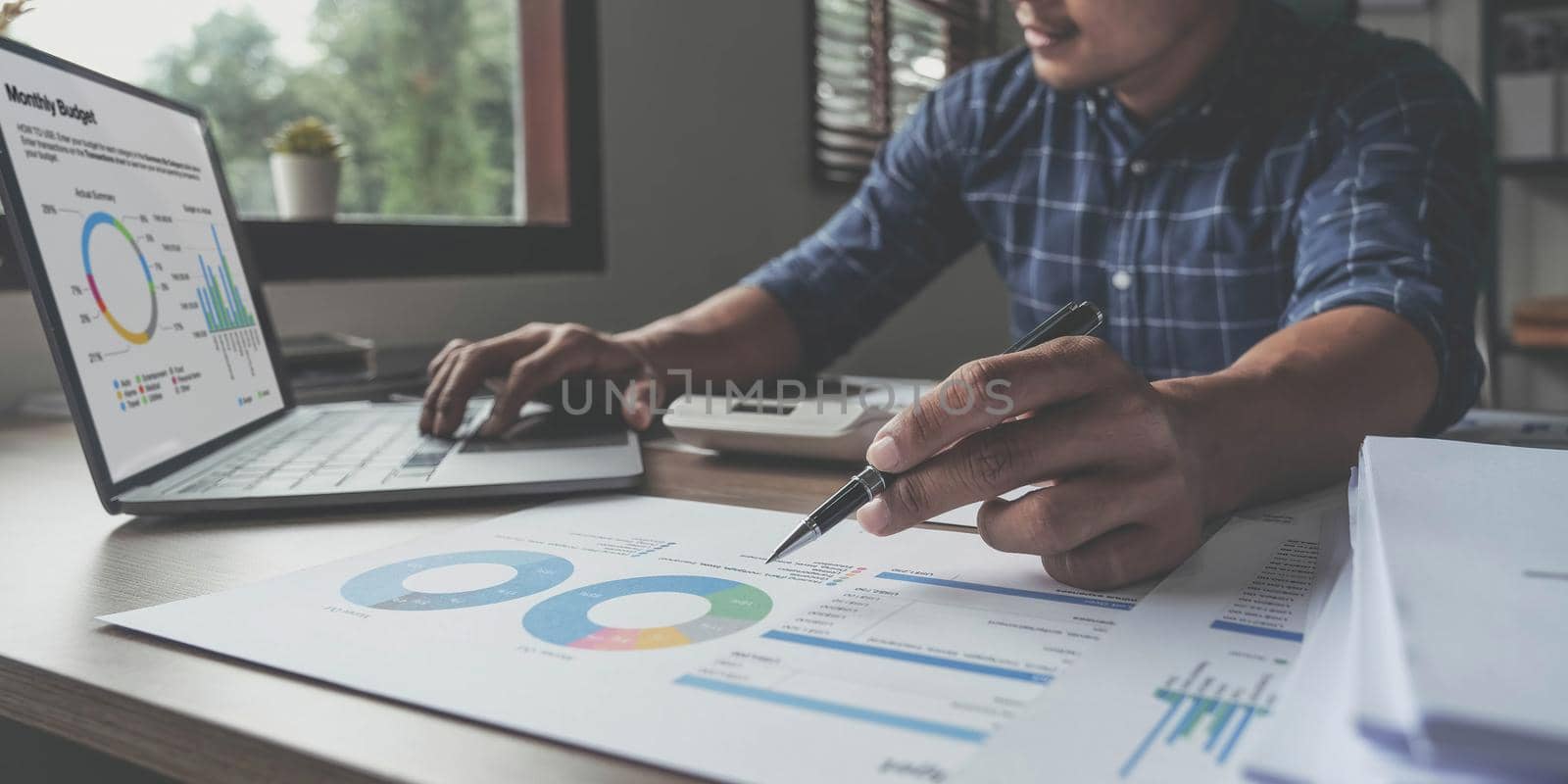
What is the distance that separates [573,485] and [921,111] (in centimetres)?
93

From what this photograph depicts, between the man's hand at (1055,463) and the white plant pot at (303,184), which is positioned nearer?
the man's hand at (1055,463)

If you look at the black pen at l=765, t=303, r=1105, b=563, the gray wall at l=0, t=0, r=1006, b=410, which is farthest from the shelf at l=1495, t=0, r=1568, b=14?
the black pen at l=765, t=303, r=1105, b=563

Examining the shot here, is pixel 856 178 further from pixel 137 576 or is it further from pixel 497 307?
pixel 137 576

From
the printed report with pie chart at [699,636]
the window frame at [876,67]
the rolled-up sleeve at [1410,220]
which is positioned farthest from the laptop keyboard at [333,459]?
the window frame at [876,67]

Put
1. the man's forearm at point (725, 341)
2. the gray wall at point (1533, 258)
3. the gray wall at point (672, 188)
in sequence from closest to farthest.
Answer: the man's forearm at point (725, 341) < the gray wall at point (672, 188) < the gray wall at point (1533, 258)

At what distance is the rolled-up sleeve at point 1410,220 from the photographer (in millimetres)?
753

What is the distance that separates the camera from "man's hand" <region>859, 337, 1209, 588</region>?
450mm

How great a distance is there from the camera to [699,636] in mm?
394

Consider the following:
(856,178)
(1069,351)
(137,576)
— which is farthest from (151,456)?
(856,178)

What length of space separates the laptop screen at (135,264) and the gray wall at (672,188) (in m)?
0.46

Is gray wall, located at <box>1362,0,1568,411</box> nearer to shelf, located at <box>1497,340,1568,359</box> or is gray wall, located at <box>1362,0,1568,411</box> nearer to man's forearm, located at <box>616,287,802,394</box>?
shelf, located at <box>1497,340,1568,359</box>

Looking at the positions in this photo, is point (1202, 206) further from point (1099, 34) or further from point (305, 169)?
point (305, 169)

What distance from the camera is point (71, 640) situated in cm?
41

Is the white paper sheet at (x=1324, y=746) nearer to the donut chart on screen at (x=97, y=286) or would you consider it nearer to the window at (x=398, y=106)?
the donut chart on screen at (x=97, y=286)
